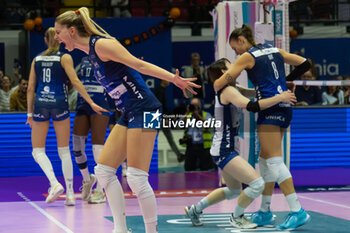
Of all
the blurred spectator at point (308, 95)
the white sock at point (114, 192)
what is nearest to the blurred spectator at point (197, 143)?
the blurred spectator at point (308, 95)

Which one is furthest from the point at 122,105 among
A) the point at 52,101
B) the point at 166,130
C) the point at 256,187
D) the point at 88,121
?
the point at 166,130

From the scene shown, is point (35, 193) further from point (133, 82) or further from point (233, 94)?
point (133, 82)

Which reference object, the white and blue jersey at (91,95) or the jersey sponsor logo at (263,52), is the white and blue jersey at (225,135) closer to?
the jersey sponsor logo at (263,52)

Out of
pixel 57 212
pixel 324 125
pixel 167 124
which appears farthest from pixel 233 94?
pixel 167 124

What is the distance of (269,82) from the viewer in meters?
5.85

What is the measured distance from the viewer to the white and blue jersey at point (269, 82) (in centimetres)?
583

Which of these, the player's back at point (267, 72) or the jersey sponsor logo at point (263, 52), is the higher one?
the jersey sponsor logo at point (263, 52)

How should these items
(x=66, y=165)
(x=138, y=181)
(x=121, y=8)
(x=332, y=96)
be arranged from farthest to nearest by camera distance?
(x=121, y=8)
(x=332, y=96)
(x=66, y=165)
(x=138, y=181)

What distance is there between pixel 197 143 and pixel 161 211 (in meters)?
4.32

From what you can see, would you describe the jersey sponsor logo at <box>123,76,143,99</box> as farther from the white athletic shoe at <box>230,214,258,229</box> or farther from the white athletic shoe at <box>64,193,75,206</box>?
the white athletic shoe at <box>64,193,75,206</box>

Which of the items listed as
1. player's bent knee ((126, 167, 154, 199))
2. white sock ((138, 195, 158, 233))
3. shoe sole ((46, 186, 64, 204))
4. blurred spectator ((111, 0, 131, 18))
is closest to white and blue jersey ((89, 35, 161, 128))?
player's bent knee ((126, 167, 154, 199))

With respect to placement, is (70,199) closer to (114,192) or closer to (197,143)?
(114,192)

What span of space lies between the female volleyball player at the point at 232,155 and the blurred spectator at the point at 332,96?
5541 millimetres

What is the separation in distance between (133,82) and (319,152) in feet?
22.4
